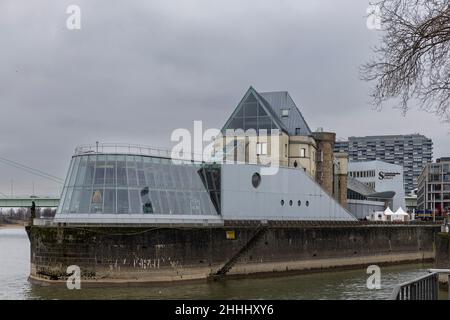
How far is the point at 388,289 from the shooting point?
37.5 meters

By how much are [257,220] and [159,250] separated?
12.0 m

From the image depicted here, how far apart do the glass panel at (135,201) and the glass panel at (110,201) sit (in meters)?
1.25

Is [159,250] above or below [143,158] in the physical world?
below

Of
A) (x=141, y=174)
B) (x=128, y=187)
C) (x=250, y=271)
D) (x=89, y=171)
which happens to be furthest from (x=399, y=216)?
(x=89, y=171)

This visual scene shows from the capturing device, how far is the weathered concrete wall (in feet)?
121

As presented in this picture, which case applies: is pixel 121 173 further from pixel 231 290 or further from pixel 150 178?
pixel 231 290

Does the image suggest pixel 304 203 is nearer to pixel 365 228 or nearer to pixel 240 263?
pixel 365 228

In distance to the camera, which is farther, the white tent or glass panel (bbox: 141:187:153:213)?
the white tent

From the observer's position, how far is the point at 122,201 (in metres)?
40.8

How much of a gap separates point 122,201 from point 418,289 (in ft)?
99.4

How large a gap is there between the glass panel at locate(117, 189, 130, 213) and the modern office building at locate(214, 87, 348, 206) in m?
18.5

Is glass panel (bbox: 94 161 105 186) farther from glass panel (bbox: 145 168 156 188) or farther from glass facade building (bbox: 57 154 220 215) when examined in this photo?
glass panel (bbox: 145 168 156 188)

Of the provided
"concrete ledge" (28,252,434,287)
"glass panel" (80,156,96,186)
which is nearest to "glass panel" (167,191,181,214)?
"concrete ledge" (28,252,434,287)

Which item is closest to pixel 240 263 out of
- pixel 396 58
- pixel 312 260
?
pixel 312 260
